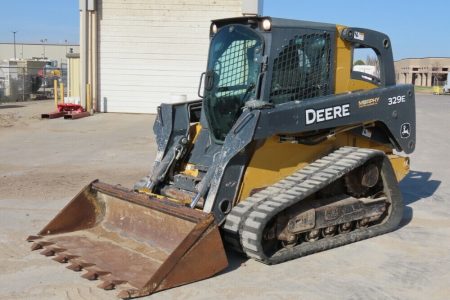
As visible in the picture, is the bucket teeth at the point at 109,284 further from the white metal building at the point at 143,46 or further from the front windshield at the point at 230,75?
the white metal building at the point at 143,46

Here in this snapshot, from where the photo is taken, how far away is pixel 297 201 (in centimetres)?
554

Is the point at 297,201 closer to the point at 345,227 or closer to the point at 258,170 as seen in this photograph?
the point at 258,170

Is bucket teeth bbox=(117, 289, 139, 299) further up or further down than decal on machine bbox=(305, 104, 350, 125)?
further down

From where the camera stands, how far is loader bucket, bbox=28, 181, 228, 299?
4.83 meters

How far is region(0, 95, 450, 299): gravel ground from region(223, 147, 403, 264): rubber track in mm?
111

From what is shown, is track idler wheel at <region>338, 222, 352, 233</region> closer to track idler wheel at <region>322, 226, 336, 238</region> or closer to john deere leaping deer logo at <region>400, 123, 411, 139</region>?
track idler wheel at <region>322, 226, 336, 238</region>

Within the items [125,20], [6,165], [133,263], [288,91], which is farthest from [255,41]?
[125,20]

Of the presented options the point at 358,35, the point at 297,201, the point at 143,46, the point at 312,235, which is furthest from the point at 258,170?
the point at 143,46

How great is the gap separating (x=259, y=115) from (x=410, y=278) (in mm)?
2042

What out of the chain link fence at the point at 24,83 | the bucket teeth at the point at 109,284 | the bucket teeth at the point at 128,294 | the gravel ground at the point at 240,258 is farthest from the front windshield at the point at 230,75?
the chain link fence at the point at 24,83

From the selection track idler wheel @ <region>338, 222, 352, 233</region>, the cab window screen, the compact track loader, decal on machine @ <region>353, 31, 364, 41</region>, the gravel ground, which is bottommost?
the gravel ground

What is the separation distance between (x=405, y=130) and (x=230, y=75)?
2435 mm

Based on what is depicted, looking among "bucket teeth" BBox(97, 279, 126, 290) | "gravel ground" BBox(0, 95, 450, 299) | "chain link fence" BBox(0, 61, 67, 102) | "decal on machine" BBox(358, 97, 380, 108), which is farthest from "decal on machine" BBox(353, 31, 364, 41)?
"chain link fence" BBox(0, 61, 67, 102)

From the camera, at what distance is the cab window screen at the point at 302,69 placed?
619 centimetres
